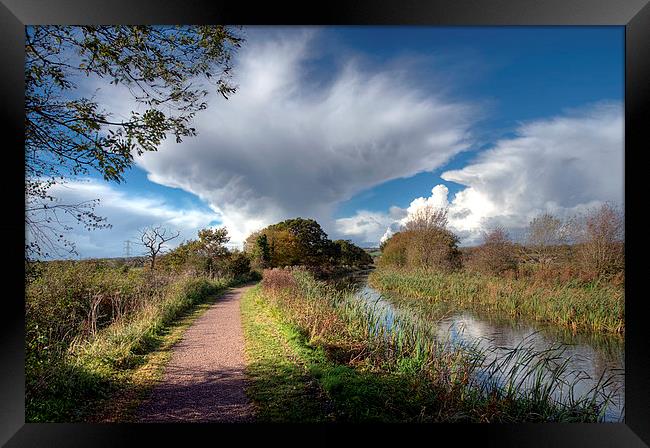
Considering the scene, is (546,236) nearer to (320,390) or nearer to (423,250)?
(423,250)

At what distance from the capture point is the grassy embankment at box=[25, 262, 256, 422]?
261 centimetres

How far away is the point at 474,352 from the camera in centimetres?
299

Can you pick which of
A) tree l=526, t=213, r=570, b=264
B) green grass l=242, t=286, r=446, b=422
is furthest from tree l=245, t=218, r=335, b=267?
tree l=526, t=213, r=570, b=264

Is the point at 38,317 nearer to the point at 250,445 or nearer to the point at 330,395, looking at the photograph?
the point at 250,445

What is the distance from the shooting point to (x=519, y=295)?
5871mm

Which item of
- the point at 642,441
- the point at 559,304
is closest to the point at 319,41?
the point at 642,441

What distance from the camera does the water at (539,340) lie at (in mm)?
3469

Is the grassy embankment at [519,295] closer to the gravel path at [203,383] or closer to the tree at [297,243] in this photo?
the tree at [297,243]

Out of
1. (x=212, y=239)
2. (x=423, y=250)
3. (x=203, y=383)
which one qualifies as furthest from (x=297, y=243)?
(x=203, y=383)

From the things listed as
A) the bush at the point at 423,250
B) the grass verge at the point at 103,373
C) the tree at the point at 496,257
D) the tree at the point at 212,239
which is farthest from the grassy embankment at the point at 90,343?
the tree at the point at 496,257

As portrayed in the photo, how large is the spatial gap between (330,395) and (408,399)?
0.63 metres
